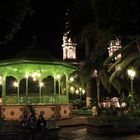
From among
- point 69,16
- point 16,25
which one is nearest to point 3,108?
point 69,16

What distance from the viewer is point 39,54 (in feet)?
122

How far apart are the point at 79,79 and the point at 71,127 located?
15.7 meters

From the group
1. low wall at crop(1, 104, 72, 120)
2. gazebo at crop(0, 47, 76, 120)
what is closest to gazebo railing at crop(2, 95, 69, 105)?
gazebo at crop(0, 47, 76, 120)

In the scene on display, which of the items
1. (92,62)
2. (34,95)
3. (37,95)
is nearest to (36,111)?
(34,95)

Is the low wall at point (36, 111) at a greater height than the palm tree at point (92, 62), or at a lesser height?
lesser

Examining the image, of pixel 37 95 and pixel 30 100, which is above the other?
pixel 37 95

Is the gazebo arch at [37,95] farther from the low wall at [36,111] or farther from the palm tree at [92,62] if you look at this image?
the palm tree at [92,62]

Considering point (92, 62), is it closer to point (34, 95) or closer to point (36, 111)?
point (34, 95)

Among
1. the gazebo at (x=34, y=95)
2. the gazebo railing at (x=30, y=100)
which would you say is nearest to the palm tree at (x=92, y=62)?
the gazebo at (x=34, y=95)

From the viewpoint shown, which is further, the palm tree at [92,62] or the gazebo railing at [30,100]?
the palm tree at [92,62]

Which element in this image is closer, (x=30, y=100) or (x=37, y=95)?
(x=30, y=100)

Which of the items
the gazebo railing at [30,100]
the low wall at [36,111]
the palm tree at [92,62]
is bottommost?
the low wall at [36,111]

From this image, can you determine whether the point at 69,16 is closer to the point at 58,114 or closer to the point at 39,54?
the point at 39,54

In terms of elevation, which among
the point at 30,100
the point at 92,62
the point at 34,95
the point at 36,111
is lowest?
the point at 36,111
